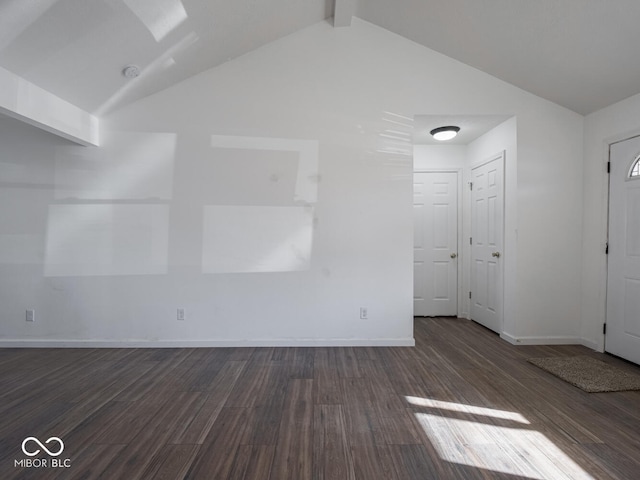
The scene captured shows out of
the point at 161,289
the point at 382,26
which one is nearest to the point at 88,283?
the point at 161,289

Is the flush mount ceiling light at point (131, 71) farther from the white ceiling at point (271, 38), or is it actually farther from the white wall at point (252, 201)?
the white wall at point (252, 201)

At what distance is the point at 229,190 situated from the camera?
3670 mm

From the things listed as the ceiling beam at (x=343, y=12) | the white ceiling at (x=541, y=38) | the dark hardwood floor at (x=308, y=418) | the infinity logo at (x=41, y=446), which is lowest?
the infinity logo at (x=41, y=446)

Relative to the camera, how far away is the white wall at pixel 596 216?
352cm

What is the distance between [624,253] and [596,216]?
483 millimetres

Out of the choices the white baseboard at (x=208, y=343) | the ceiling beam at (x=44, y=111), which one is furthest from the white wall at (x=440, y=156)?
the ceiling beam at (x=44, y=111)

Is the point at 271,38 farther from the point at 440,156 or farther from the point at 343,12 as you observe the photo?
the point at 440,156

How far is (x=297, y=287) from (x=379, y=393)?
146 centimetres

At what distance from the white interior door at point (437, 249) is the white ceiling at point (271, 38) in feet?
5.68

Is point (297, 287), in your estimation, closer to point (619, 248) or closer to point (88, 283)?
point (88, 283)

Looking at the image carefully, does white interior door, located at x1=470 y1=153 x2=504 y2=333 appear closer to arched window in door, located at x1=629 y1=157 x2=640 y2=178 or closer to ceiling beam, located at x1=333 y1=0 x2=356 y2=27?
arched window in door, located at x1=629 y1=157 x2=640 y2=178

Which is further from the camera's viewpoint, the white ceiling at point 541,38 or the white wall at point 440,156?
the white wall at point 440,156

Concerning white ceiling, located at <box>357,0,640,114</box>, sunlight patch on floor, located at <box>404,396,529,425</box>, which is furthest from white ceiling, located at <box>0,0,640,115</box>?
sunlight patch on floor, located at <box>404,396,529,425</box>

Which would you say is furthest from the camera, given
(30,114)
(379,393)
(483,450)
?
(30,114)
